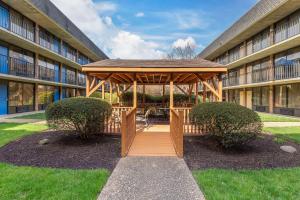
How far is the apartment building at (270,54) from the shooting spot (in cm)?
1780

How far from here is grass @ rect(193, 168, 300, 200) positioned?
3.86 m

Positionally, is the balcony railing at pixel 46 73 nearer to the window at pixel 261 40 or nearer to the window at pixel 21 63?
the window at pixel 21 63

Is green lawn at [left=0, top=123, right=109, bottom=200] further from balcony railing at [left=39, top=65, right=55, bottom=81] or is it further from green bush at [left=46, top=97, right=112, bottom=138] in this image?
balcony railing at [left=39, top=65, right=55, bottom=81]

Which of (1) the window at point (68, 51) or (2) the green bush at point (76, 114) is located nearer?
(2) the green bush at point (76, 114)

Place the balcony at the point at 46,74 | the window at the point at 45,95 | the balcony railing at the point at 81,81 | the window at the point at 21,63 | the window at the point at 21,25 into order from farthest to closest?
the balcony railing at the point at 81,81
the window at the point at 45,95
the balcony at the point at 46,74
the window at the point at 21,63
the window at the point at 21,25

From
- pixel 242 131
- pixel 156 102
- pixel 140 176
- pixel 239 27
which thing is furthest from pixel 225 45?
pixel 140 176

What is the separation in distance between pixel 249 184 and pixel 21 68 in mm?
20943

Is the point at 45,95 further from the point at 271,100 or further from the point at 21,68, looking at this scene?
the point at 271,100

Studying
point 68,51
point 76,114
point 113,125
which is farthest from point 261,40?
point 68,51

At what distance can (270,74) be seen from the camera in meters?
21.0

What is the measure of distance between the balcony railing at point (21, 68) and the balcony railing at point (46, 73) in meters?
1.66

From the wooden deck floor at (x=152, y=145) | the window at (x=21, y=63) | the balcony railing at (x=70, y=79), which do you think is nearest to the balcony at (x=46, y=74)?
the window at (x=21, y=63)

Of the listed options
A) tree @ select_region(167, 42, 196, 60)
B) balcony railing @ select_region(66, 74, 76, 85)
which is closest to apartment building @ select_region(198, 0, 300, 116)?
balcony railing @ select_region(66, 74, 76, 85)

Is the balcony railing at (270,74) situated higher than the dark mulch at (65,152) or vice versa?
the balcony railing at (270,74)
